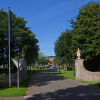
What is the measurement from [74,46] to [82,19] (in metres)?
4.17

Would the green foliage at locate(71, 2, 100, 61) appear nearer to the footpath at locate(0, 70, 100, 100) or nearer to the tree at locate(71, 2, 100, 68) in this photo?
the tree at locate(71, 2, 100, 68)

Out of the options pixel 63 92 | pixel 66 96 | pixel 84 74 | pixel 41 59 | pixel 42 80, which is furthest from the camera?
pixel 41 59

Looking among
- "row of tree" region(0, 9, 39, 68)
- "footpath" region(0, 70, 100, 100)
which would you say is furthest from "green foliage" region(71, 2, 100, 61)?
"footpath" region(0, 70, 100, 100)

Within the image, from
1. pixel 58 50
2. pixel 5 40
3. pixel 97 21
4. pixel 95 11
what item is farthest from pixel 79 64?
pixel 58 50

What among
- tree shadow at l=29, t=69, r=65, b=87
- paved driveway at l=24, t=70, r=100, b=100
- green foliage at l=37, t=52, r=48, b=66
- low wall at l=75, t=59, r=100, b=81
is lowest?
tree shadow at l=29, t=69, r=65, b=87

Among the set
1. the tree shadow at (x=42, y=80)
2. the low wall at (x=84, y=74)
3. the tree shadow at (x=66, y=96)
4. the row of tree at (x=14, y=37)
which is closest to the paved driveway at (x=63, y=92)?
the tree shadow at (x=66, y=96)

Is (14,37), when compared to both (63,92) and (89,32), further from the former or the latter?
(63,92)

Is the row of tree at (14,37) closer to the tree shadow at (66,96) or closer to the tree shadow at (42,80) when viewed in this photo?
the tree shadow at (42,80)

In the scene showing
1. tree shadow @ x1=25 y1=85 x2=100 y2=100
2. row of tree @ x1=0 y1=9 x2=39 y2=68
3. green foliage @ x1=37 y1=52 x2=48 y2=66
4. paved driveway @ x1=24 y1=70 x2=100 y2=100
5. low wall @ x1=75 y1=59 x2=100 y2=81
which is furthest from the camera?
green foliage @ x1=37 y1=52 x2=48 y2=66

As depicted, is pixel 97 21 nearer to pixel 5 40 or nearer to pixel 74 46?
pixel 74 46

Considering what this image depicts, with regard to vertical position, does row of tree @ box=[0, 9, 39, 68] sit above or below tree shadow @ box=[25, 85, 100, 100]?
above

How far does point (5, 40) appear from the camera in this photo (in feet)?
76.5

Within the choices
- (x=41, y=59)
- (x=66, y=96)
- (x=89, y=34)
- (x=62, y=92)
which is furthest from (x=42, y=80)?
(x=41, y=59)

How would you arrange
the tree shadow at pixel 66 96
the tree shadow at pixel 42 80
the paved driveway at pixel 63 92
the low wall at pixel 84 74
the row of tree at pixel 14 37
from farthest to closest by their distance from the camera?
the row of tree at pixel 14 37 < the low wall at pixel 84 74 < the tree shadow at pixel 42 80 < the paved driveway at pixel 63 92 < the tree shadow at pixel 66 96
